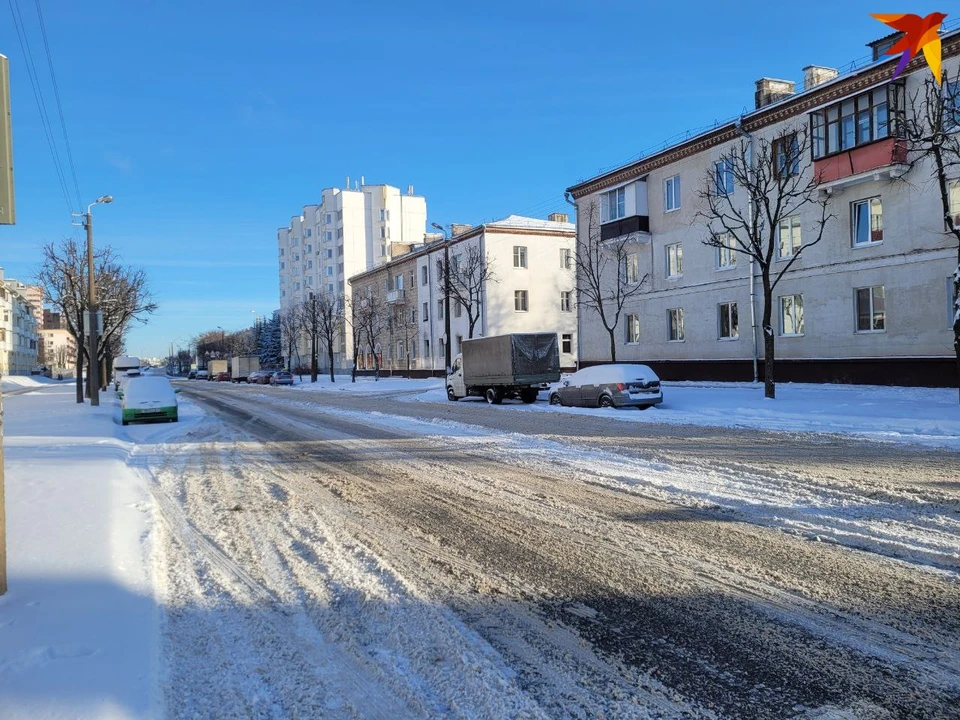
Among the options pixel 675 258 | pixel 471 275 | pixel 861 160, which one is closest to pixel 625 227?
pixel 675 258

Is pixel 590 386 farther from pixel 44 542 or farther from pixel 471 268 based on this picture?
pixel 471 268

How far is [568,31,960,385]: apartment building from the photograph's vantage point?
2162 cm

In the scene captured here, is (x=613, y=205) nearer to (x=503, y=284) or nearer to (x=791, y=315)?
(x=791, y=315)

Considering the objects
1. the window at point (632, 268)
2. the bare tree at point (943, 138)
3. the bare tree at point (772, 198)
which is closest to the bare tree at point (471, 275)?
the window at point (632, 268)

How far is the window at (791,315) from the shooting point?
25.9m

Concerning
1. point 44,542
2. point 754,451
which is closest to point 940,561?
point 754,451

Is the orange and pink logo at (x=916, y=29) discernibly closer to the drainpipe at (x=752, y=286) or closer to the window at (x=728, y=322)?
the drainpipe at (x=752, y=286)

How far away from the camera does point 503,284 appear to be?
47938mm

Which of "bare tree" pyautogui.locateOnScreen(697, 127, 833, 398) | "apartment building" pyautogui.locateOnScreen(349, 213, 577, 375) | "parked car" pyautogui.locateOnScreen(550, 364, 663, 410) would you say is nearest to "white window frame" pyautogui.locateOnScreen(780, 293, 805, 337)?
"bare tree" pyautogui.locateOnScreen(697, 127, 833, 398)

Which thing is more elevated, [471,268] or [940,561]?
[471,268]

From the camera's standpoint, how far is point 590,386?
2155cm

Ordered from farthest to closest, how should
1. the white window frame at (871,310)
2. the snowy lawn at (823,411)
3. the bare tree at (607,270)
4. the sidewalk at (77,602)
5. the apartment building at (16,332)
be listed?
the apartment building at (16,332)
the bare tree at (607,270)
the white window frame at (871,310)
the snowy lawn at (823,411)
the sidewalk at (77,602)

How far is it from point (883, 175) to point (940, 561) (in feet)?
68.8

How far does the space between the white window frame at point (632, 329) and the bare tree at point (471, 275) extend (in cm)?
896
